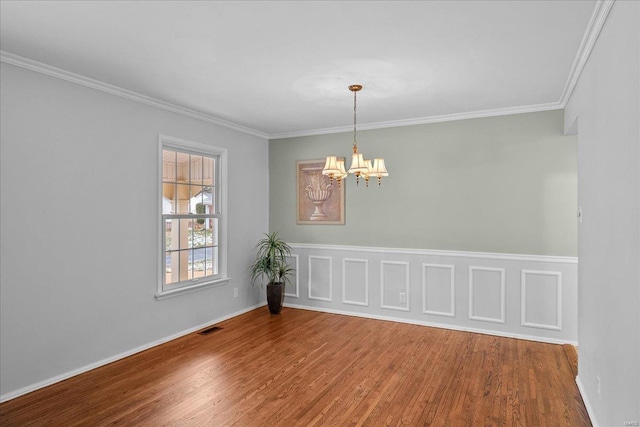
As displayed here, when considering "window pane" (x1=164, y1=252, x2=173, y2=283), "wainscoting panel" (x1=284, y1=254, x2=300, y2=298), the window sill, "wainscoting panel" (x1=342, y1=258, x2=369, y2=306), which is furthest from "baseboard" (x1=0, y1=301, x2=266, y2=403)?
"wainscoting panel" (x1=342, y1=258, x2=369, y2=306)

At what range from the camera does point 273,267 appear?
5.36 m

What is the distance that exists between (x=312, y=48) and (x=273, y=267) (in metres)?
3.29

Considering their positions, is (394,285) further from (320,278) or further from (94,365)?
(94,365)

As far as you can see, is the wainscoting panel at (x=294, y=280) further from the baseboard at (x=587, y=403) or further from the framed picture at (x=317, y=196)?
the baseboard at (x=587, y=403)

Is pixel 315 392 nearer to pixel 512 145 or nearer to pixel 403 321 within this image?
pixel 403 321

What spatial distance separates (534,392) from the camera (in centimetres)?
301

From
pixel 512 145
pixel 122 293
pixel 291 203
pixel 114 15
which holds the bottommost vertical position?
pixel 122 293

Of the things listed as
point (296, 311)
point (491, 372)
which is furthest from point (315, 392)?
point (296, 311)

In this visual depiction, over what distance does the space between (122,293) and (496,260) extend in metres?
3.99

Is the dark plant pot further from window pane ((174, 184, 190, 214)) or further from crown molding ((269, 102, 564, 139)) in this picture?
crown molding ((269, 102, 564, 139))

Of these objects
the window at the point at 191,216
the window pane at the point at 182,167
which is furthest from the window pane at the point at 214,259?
the window pane at the point at 182,167

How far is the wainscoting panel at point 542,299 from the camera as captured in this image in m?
4.13

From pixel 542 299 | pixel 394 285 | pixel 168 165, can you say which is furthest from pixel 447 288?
pixel 168 165

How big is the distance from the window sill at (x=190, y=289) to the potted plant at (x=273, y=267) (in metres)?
0.54
